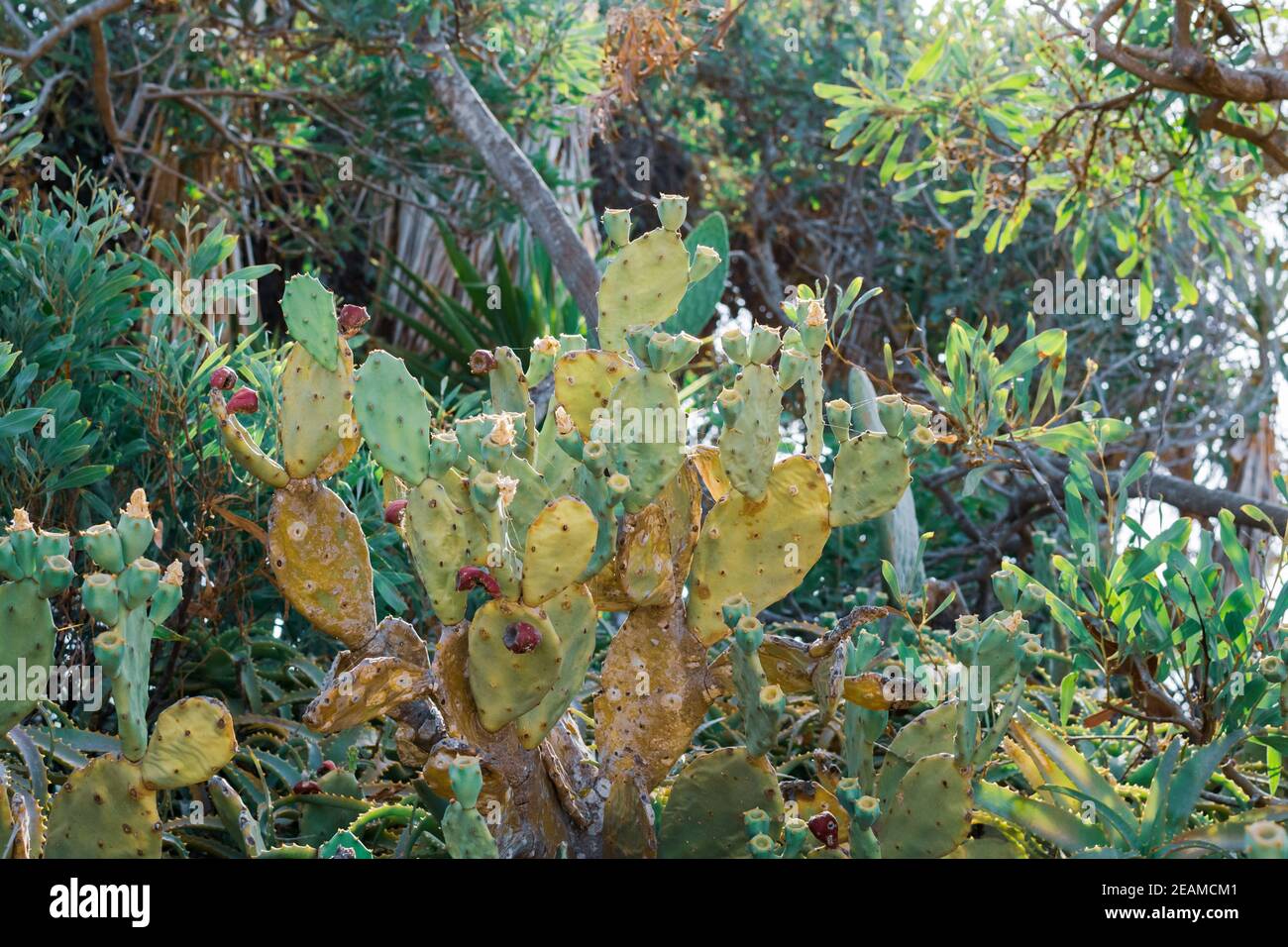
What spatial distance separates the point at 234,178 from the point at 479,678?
3.43m

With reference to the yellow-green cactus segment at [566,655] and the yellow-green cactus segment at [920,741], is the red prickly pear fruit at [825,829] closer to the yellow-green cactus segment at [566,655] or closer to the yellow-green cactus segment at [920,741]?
the yellow-green cactus segment at [920,741]

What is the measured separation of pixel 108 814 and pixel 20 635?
0.21m

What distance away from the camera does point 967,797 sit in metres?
1.42

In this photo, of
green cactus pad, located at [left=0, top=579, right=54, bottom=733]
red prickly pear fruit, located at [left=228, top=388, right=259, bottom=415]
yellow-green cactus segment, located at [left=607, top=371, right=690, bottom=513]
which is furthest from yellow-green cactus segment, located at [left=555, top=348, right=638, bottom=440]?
green cactus pad, located at [left=0, top=579, right=54, bottom=733]

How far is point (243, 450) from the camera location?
158cm

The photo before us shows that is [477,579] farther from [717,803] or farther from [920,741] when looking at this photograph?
[920,741]

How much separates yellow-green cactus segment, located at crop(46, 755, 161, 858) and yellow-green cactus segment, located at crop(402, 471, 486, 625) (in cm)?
37

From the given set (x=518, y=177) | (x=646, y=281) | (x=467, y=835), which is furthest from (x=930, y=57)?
(x=467, y=835)

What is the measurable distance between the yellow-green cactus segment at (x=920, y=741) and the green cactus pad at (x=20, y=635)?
0.95 meters

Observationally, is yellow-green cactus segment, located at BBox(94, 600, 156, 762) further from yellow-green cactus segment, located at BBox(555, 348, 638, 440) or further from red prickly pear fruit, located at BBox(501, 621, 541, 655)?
yellow-green cactus segment, located at BBox(555, 348, 638, 440)

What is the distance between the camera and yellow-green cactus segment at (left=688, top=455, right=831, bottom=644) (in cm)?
164

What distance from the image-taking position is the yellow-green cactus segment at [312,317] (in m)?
1.62
